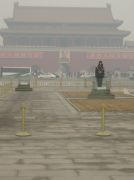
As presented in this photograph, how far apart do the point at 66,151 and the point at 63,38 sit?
80.3 metres

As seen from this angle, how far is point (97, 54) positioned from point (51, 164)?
76289 millimetres

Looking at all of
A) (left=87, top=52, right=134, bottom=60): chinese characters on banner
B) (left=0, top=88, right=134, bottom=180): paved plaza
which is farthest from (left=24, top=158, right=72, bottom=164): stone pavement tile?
(left=87, top=52, right=134, bottom=60): chinese characters on banner

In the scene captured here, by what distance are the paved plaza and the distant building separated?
68.1 m

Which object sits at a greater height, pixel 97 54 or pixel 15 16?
pixel 15 16

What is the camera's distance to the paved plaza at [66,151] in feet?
26.4

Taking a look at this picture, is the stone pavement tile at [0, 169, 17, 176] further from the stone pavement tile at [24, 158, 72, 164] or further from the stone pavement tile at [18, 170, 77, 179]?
the stone pavement tile at [24, 158, 72, 164]

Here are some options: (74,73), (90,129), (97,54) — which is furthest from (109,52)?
(90,129)

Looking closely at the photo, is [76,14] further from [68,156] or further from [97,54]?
[68,156]

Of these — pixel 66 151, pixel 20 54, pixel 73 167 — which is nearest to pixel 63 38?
pixel 20 54

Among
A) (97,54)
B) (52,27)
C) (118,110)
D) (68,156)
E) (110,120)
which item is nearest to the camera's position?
(68,156)

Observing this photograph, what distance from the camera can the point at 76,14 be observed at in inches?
3839

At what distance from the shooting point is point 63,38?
294ft

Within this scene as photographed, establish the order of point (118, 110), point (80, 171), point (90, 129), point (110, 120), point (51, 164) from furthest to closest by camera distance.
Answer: point (118, 110) → point (110, 120) → point (90, 129) → point (51, 164) → point (80, 171)

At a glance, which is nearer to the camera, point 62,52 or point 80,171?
point 80,171
